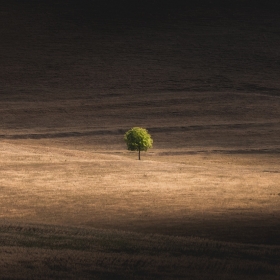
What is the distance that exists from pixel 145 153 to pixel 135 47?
39813 millimetres

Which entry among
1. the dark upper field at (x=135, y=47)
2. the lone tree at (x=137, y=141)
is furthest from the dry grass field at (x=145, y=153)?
the lone tree at (x=137, y=141)

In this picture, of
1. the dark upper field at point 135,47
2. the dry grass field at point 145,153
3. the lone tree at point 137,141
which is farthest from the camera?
the dark upper field at point 135,47

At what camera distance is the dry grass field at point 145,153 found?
1395cm

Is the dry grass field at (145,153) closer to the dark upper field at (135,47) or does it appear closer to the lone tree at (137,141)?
the dark upper field at (135,47)

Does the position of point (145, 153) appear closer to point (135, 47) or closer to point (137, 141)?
point (137, 141)

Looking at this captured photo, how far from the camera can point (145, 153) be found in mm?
55188

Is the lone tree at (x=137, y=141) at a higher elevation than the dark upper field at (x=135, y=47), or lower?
lower

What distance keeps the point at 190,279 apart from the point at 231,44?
3367 inches

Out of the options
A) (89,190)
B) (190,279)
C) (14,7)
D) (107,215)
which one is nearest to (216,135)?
(89,190)

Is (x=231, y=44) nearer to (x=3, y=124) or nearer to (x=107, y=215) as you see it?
(x=3, y=124)

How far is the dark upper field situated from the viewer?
82312 mm

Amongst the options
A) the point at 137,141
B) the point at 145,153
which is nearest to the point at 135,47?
the point at 145,153

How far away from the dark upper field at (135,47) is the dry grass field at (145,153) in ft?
0.89

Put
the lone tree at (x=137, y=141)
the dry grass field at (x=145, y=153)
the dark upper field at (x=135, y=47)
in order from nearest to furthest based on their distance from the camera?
1. the dry grass field at (x=145, y=153)
2. the lone tree at (x=137, y=141)
3. the dark upper field at (x=135, y=47)
